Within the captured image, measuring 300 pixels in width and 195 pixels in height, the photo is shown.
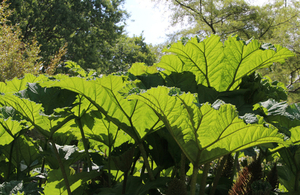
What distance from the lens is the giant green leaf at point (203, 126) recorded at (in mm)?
771

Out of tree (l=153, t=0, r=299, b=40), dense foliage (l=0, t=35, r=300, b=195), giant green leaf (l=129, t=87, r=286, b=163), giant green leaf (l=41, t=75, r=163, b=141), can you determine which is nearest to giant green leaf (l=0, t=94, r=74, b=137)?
dense foliage (l=0, t=35, r=300, b=195)

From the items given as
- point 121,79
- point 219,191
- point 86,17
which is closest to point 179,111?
point 121,79

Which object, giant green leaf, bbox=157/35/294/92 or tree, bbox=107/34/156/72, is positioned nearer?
giant green leaf, bbox=157/35/294/92

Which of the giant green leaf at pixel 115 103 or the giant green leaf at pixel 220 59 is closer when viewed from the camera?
the giant green leaf at pixel 115 103

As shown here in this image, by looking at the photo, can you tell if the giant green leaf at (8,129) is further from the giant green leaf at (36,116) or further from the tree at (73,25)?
the tree at (73,25)

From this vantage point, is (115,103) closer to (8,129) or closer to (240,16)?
(8,129)

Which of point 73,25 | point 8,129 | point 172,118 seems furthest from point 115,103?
point 73,25

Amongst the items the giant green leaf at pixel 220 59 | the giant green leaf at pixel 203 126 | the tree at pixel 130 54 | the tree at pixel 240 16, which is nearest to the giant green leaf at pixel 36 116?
the giant green leaf at pixel 203 126

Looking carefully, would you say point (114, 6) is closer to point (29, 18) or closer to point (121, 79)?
point (29, 18)

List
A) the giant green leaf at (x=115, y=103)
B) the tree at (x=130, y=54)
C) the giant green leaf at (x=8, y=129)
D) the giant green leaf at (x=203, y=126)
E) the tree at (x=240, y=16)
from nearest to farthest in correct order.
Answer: the giant green leaf at (x=203, y=126) → the giant green leaf at (x=115, y=103) → the giant green leaf at (x=8, y=129) → the tree at (x=240, y=16) → the tree at (x=130, y=54)

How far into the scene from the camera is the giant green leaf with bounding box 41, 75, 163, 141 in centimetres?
88

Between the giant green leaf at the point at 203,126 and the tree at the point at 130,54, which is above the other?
the tree at the point at 130,54

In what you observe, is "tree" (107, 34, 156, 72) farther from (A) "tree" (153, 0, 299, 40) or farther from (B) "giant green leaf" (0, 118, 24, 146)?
(B) "giant green leaf" (0, 118, 24, 146)

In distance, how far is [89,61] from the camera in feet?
54.6
